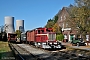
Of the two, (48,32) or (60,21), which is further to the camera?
(60,21)

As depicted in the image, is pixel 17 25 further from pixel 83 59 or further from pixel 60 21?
pixel 83 59

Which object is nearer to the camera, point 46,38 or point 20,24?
point 46,38

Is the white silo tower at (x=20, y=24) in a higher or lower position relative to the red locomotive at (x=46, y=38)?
higher

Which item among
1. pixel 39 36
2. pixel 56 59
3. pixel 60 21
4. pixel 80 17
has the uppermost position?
pixel 60 21

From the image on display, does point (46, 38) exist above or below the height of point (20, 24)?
below

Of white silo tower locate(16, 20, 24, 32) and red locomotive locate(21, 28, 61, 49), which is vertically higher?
white silo tower locate(16, 20, 24, 32)

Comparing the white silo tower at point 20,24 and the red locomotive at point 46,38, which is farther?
the white silo tower at point 20,24

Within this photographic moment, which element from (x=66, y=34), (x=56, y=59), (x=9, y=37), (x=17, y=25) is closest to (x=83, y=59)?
(x=56, y=59)

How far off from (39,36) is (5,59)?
61.4 feet

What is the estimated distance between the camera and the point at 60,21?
243 ft

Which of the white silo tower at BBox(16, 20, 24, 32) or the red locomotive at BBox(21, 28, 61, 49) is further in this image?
the white silo tower at BBox(16, 20, 24, 32)

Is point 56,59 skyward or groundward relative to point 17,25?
groundward

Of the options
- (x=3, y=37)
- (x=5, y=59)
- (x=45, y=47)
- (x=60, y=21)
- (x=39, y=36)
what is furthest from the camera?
(x=60, y=21)

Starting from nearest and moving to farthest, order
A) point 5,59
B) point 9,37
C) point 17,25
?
point 5,59 < point 9,37 < point 17,25
